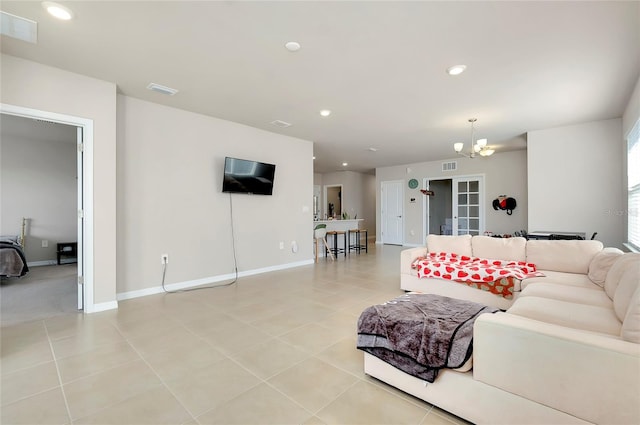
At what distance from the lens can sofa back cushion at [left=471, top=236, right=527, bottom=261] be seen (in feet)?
11.8

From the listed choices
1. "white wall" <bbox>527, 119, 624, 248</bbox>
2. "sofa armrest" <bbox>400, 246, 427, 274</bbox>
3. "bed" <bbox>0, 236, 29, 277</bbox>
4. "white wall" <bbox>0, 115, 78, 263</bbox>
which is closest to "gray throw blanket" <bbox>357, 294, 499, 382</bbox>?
"sofa armrest" <bbox>400, 246, 427, 274</bbox>

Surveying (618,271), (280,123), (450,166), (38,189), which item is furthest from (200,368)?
(450,166)

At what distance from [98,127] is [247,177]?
2093mm

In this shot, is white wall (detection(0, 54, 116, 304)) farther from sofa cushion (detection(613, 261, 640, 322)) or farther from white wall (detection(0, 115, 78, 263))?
sofa cushion (detection(613, 261, 640, 322))

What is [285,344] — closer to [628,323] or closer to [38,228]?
[628,323]

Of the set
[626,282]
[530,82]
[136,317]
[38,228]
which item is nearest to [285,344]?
[136,317]

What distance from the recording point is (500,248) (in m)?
3.75

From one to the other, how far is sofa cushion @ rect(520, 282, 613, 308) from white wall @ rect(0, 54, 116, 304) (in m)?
4.37

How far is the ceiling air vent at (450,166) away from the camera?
8.00 meters

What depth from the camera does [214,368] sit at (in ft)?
6.82

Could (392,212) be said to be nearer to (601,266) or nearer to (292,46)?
(601,266)

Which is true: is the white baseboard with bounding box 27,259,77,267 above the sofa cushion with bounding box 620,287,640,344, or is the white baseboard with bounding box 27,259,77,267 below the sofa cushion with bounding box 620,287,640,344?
below

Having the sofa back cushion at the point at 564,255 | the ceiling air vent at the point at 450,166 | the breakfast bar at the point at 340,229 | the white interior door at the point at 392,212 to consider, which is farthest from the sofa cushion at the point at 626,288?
the white interior door at the point at 392,212

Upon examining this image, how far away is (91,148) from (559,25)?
15.4 feet
